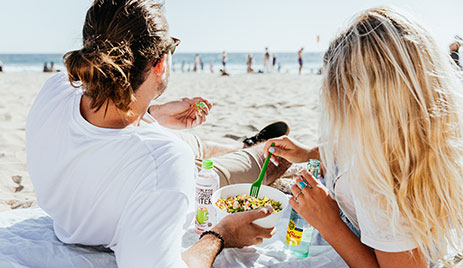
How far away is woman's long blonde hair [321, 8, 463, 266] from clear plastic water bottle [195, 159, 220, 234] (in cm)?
76

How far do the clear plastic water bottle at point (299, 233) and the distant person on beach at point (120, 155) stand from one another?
0.53 feet

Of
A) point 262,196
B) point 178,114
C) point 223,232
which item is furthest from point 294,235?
point 178,114

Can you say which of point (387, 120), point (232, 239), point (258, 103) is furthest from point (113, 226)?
point (258, 103)

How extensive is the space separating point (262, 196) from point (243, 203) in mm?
152

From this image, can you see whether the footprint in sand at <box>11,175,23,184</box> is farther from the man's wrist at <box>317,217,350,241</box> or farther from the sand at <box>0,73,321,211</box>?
the man's wrist at <box>317,217,350,241</box>

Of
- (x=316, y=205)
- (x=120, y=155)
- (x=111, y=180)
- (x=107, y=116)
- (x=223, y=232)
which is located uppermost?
(x=107, y=116)

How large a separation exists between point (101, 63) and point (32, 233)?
1.15 m

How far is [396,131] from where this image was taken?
1.26m

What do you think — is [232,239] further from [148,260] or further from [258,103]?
[258,103]

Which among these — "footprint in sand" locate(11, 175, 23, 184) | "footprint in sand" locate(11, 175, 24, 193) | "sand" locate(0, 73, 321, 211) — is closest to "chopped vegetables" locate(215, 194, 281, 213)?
"sand" locate(0, 73, 321, 211)

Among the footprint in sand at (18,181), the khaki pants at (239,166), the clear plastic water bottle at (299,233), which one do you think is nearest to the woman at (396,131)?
the clear plastic water bottle at (299,233)

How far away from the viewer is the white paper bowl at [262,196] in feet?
5.54

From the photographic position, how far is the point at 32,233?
6.15 feet

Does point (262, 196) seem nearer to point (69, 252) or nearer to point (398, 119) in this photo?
point (398, 119)
